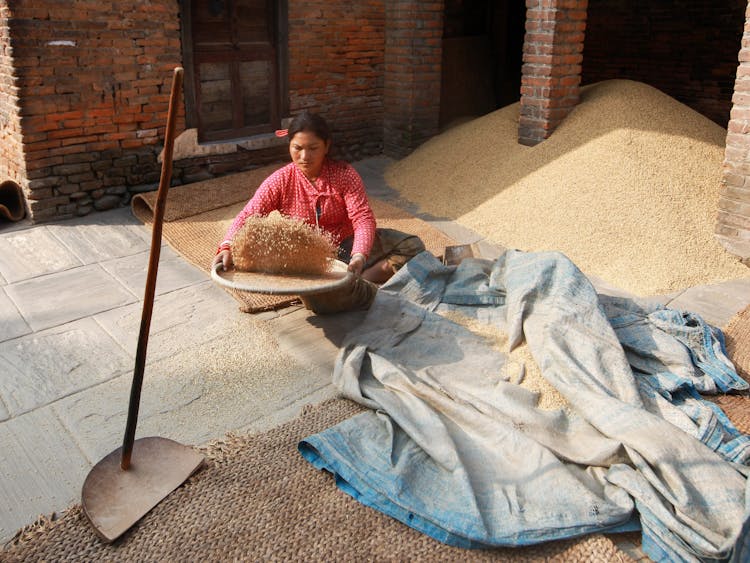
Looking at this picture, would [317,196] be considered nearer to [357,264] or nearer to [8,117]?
[357,264]

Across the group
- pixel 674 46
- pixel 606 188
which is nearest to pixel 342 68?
pixel 606 188

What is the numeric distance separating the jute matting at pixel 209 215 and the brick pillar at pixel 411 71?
1.38 m

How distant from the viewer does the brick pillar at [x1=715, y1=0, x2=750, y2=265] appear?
12.7ft

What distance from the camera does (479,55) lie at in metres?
7.70

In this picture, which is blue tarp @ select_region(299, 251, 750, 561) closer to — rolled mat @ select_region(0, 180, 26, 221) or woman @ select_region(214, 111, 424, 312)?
woman @ select_region(214, 111, 424, 312)

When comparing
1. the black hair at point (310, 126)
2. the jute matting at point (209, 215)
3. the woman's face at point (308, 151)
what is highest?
the black hair at point (310, 126)

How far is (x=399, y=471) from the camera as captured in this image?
6.76 feet

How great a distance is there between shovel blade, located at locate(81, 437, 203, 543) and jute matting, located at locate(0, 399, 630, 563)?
0.10 ft

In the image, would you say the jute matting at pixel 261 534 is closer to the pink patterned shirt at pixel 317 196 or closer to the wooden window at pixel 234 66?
the pink patterned shirt at pixel 317 196

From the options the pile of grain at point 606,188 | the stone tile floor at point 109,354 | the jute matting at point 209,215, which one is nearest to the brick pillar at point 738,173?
the pile of grain at point 606,188

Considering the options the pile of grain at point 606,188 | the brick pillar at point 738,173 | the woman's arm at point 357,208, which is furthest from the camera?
the pile of grain at point 606,188

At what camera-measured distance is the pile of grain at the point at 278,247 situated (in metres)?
2.72

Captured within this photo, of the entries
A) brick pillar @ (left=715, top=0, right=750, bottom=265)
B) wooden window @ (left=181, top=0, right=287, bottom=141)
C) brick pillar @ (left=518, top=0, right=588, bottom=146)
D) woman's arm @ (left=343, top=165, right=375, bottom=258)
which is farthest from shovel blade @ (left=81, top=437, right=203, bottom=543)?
brick pillar @ (left=518, top=0, right=588, bottom=146)

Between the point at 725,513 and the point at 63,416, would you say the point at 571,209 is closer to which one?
the point at 725,513
